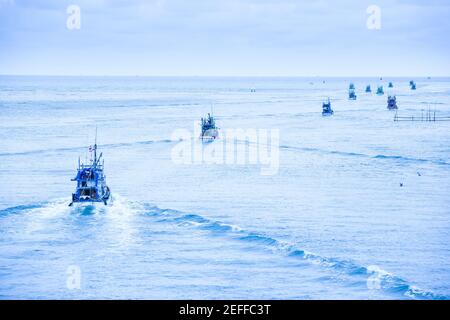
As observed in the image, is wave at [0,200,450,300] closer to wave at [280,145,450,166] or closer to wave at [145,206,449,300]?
wave at [145,206,449,300]

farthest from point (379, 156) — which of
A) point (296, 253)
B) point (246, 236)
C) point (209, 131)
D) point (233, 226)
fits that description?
point (296, 253)

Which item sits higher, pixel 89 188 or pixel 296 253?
pixel 89 188

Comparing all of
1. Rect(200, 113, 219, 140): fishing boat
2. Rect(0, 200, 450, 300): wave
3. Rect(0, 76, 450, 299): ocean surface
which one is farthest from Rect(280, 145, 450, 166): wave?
Rect(0, 200, 450, 300): wave

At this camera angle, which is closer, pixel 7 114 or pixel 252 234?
pixel 252 234

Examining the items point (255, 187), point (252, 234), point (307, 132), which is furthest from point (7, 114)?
point (252, 234)

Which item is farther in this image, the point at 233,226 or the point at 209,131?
the point at 209,131

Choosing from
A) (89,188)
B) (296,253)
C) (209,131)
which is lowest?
(296,253)

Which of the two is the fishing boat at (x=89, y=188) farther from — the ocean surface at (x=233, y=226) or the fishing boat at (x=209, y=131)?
the fishing boat at (x=209, y=131)

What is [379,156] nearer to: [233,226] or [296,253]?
[233,226]

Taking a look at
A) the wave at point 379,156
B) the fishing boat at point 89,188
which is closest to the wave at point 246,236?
the fishing boat at point 89,188
